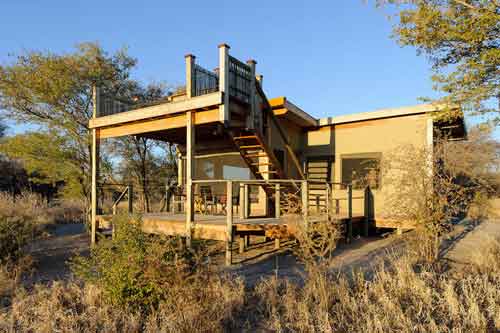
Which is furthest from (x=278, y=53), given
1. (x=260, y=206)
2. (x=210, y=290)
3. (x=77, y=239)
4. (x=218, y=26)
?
(x=210, y=290)

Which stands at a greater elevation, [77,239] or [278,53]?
[278,53]

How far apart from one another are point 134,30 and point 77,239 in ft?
23.6

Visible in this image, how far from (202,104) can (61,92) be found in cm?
705

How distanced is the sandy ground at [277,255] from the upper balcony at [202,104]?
2889 millimetres

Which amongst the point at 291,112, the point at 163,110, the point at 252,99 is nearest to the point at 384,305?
the point at 252,99

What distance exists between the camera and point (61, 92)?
1077cm

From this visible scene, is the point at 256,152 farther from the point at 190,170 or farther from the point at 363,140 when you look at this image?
the point at 363,140

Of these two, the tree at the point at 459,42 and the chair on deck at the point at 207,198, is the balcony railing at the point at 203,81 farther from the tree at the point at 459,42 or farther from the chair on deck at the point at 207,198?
the tree at the point at 459,42

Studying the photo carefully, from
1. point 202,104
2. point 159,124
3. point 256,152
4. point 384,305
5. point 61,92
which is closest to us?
point 384,305

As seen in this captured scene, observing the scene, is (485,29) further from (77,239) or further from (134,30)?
(77,239)

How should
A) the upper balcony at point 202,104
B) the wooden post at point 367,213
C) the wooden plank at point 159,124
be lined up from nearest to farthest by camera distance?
the upper balcony at point 202,104 < the wooden plank at point 159,124 < the wooden post at point 367,213

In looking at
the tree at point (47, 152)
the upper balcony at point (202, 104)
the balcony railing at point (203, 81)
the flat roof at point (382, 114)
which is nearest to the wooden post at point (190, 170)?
the upper balcony at point (202, 104)

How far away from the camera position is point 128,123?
8.24 metres

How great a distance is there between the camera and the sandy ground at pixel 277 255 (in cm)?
561
